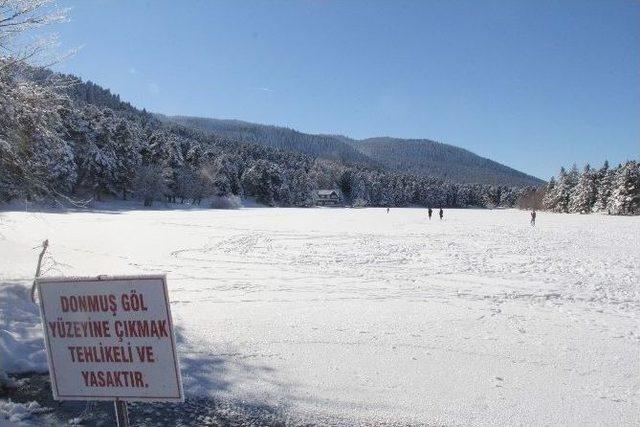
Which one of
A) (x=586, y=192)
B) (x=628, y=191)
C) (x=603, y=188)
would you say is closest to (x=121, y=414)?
(x=628, y=191)

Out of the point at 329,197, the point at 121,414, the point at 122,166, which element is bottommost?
the point at 329,197

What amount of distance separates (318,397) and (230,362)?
180 centimetres

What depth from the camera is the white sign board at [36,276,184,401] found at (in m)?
3.11

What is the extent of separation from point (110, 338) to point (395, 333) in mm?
6388

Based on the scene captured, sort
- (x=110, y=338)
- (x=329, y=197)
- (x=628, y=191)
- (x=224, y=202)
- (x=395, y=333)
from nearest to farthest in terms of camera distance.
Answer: (x=110, y=338) → (x=395, y=333) → (x=224, y=202) → (x=628, y=191) → (x=329, y=197)

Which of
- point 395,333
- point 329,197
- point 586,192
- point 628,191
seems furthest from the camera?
point 329,197

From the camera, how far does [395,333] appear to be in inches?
342

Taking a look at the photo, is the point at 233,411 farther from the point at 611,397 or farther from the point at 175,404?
the point at 611,397

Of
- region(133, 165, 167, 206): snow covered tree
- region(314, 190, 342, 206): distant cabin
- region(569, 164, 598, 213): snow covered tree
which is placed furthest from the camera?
region(314, 190, 342, 206): distant cabin

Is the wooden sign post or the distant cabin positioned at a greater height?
the wooden sign post

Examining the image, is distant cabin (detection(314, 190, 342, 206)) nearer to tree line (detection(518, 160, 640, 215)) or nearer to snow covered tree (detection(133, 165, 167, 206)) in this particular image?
tree line (detection(518, 160, 640, 215))

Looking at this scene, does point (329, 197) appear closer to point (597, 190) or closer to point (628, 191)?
point (597, 190)

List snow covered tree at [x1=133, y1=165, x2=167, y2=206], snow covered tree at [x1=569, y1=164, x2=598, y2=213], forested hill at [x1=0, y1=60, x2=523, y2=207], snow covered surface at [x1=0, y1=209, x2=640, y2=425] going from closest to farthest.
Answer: snow covered surface at [x1=0, y1=209, x2=640, y2=425] → forested hill at [x1=0, y1=60, x2=523, y2=207] → snow covered tree at [x1=133, y1=165, x2=167, y2=206] → snow covered tree at [x1=569, y1=164, x2=598, y2=213]

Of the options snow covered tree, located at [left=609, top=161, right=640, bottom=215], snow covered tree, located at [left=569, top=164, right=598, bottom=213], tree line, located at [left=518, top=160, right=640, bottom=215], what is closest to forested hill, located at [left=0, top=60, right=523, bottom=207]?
tree line, located at [left=518, top=160, right=640, bottom=215]
